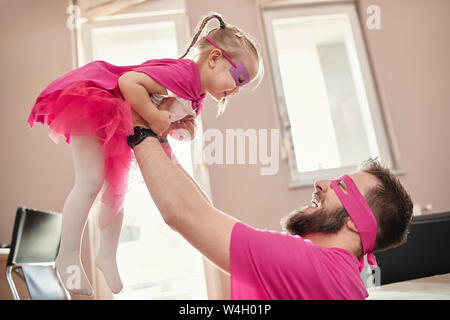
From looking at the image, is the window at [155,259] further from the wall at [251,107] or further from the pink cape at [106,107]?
the pink cape at [106,107]

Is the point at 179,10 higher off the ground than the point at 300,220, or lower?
higher

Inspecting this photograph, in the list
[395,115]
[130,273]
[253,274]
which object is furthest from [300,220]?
[395,115]

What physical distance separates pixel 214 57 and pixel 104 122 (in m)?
0.39

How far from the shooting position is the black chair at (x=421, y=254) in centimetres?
131

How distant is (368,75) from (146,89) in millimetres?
2796

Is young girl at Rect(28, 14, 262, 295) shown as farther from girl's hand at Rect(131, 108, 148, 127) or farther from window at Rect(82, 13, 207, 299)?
window at Rect(82, 13, 207, 299)

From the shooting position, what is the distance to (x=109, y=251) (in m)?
1.01

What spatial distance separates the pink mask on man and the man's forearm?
0.30 meters

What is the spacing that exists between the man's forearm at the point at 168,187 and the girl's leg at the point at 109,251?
29cm

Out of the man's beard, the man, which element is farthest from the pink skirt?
the man's beard

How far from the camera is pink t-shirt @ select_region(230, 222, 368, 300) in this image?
680 mm

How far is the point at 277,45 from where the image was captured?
3.40m

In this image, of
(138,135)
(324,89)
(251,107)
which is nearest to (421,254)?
(138,135)
